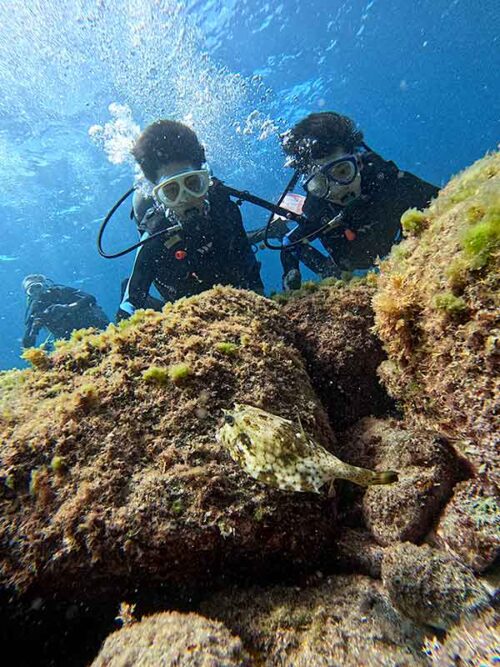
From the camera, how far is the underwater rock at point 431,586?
1708mm

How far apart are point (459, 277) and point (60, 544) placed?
295cm

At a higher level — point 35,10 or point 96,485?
point 35,10

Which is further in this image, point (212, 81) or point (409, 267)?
point (212, 81)

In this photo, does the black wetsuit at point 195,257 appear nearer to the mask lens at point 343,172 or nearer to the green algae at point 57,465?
the mask lens at point 343,172

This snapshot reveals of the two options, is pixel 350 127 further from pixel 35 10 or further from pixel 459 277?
Result: pixel 35 10

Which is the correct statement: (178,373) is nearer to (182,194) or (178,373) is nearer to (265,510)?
(265,510)

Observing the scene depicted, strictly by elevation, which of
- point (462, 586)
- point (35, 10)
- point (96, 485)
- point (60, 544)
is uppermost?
point (35, 10)

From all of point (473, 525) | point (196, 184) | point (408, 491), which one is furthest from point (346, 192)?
point (473, 525)

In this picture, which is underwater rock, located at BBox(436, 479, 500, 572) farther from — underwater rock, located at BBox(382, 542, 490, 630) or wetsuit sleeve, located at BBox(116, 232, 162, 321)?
wetsuit sleeve, located at BBox(116, 232, 162, 321)

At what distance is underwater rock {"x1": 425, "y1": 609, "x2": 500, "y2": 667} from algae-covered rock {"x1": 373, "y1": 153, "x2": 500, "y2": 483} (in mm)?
721

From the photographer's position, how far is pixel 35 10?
14562 mm

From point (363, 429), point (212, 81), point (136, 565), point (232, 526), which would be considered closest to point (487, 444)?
point (363, 429)

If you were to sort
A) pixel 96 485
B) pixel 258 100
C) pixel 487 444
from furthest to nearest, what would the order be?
pixel 258 100
pixel 96 485
pixel 487 444

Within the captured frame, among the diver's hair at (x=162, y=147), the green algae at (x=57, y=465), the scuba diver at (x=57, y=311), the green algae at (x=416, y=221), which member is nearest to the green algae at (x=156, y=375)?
the green algae at (x=57, y=465)
